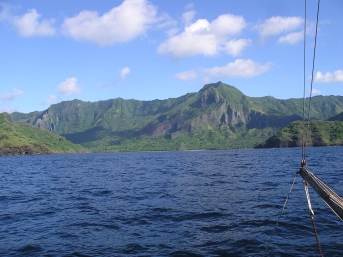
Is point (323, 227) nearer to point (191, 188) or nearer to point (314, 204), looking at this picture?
point (314, 204)

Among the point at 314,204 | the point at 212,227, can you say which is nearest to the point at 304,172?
the point at 212,227

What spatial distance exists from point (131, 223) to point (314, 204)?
16984mm

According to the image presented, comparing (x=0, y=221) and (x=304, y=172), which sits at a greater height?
(x=304, y=172)

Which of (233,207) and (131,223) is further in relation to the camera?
(233,207)

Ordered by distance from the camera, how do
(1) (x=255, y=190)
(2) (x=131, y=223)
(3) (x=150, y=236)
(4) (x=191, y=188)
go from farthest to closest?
(4) (x=191, y=188)
(1) (x=255, y=190)
(2) (x=131, y=223)
(3) (x=150, y=236)

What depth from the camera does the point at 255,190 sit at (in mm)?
36062

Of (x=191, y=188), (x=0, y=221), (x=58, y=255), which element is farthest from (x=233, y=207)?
(x=0, y=221)

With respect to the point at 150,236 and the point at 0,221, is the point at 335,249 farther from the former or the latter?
the point at 0,221

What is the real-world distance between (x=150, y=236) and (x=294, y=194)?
19721 millimetres

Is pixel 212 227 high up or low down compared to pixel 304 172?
down

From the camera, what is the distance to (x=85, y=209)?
2877 centimetres

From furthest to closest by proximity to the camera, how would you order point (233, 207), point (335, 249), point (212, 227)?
1. point (233, 207)
2. point (212, 227)
3. point (335, 249)

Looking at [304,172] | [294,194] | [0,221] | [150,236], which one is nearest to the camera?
[304,172]

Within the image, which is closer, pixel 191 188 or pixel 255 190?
pixel 255 190
